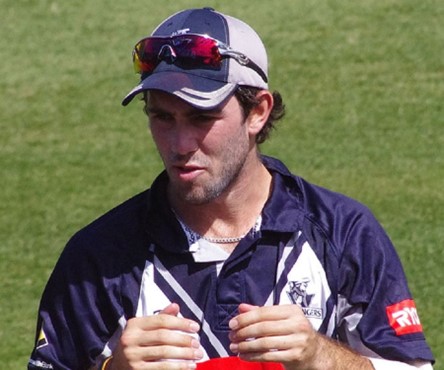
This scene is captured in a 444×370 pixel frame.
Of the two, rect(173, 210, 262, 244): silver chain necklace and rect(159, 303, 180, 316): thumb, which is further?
rect(173, 210, 262, 244): silver chain necklace

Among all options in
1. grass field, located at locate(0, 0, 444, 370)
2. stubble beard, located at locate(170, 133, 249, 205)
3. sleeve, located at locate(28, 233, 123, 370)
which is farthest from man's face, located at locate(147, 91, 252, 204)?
grass field, located at locate(0, 0, 444, 370)

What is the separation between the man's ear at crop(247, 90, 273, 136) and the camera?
468 cm

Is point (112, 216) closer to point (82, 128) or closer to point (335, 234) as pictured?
point (335, 234)

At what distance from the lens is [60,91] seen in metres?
11.1

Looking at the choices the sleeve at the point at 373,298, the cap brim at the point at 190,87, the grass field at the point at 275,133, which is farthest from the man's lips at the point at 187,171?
the grass field at the point at 275,133

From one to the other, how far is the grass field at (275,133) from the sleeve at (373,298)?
323cm

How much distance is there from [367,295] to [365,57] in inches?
274

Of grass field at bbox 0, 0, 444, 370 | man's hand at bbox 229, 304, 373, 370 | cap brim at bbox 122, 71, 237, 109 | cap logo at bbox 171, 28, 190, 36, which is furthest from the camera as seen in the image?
grass field at bbox 0, 0, 444, 370

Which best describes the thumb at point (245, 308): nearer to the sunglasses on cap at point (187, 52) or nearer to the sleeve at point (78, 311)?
the sleeve at point (78, 311)

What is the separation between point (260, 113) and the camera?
185 inches

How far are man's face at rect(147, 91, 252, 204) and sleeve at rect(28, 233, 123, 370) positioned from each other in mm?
347

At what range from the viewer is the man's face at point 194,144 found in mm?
4441

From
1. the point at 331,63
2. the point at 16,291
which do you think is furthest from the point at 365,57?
the point at 16,291

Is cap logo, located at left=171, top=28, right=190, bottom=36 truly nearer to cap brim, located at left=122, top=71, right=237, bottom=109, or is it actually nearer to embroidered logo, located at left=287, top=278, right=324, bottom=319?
cap brim, located at left=122, top=71, right=237, bottom=109
